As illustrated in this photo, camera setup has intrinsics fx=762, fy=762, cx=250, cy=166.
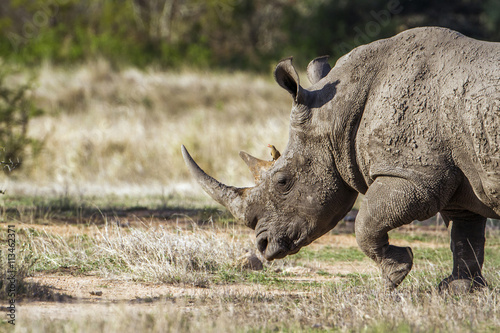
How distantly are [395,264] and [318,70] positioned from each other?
170 centimetres

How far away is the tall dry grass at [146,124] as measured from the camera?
1560 cm

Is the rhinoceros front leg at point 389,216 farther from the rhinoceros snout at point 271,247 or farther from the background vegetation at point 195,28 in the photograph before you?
the background vegetation at point 195,28

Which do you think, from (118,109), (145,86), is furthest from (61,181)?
(145,86)

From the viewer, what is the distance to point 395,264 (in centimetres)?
561

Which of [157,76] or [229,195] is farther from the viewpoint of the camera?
[157,76]

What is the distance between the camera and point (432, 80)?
5242mm

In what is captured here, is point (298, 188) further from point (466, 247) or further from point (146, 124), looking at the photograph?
point (146, 124)

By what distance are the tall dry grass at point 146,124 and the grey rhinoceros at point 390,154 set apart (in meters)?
7.84

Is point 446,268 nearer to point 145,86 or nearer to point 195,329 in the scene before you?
point 195,329

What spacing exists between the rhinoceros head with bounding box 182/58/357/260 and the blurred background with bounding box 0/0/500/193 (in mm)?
2666

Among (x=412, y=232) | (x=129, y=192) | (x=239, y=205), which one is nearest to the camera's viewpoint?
(x=239, y=205)

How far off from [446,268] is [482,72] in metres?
2.52

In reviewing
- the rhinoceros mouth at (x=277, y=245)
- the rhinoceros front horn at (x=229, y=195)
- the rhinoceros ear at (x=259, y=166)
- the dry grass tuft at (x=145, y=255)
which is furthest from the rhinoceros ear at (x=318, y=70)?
the dry grass tuft at (x=145, y=255)

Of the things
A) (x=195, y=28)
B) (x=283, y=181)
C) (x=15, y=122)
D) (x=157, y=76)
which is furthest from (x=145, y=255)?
(x=195, y=28)
